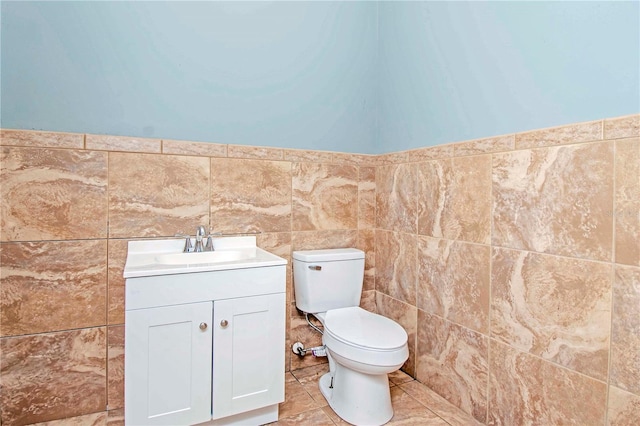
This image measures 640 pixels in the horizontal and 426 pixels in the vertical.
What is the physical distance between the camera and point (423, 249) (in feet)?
6.42

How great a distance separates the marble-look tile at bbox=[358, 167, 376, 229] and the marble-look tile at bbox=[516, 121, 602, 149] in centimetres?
101

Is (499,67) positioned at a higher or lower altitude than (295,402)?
higher

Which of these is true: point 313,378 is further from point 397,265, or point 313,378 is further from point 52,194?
point 52,194

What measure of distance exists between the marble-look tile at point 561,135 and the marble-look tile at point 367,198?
1.01 metres

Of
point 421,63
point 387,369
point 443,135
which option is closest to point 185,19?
point 421,63

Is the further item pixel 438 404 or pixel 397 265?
pixel 397 265

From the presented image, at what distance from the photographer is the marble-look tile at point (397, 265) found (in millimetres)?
2039

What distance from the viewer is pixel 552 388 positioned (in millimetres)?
1348

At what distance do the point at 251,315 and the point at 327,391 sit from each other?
0.71 meters

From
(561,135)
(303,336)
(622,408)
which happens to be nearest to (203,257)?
(303,336)

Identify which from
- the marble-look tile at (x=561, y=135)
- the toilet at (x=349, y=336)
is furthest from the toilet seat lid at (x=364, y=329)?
the marble-look tile at (x=561, y=135)

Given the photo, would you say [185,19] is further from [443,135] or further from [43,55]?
[443,135]

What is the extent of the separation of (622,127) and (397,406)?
156 cm

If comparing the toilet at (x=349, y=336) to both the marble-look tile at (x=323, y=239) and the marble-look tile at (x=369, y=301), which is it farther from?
the marble-look tile at (x=369, y=301)
